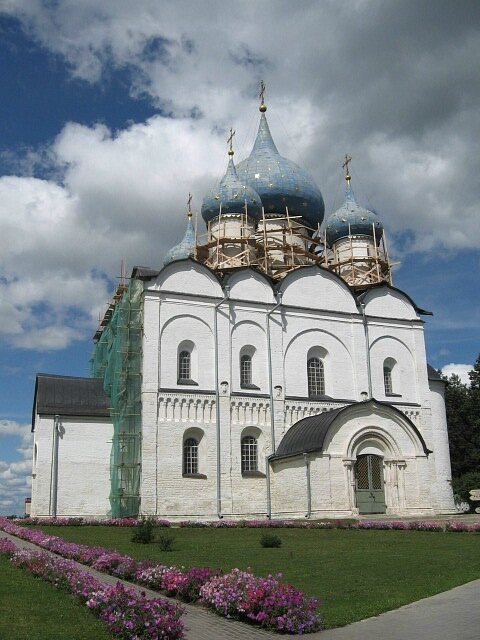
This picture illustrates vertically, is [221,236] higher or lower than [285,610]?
higher

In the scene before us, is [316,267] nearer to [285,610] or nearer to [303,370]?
[303,370]

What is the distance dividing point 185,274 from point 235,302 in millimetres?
2365

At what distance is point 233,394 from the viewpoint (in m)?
27.9

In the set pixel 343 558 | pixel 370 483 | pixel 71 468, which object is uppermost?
pixel 71 468

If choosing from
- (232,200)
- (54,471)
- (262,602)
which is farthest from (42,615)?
(232,200)

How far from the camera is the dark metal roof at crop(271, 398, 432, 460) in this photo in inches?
1013

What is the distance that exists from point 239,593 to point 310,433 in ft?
60.7

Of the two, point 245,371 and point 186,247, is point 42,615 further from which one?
point 186,247

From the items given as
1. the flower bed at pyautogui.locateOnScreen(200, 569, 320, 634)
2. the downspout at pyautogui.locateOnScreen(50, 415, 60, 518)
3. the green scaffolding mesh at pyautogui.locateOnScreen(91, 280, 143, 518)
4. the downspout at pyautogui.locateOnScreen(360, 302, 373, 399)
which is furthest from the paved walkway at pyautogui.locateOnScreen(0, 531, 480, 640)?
the downspout at pyautogui.locateOnScreen(360, 302, 373, 399)

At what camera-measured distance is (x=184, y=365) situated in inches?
1099

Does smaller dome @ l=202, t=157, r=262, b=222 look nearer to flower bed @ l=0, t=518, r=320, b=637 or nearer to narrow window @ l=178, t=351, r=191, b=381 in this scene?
narrow window @ l=178, t=351, r=191, b=381

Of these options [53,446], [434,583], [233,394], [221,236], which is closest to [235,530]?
[233,394]

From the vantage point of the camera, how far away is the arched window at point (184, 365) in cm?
2773

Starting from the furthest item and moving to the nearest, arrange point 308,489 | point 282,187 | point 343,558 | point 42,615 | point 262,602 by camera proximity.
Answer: point 282,187 < point 308,489 < point 343,558 < point 42,615 < point 262,602
